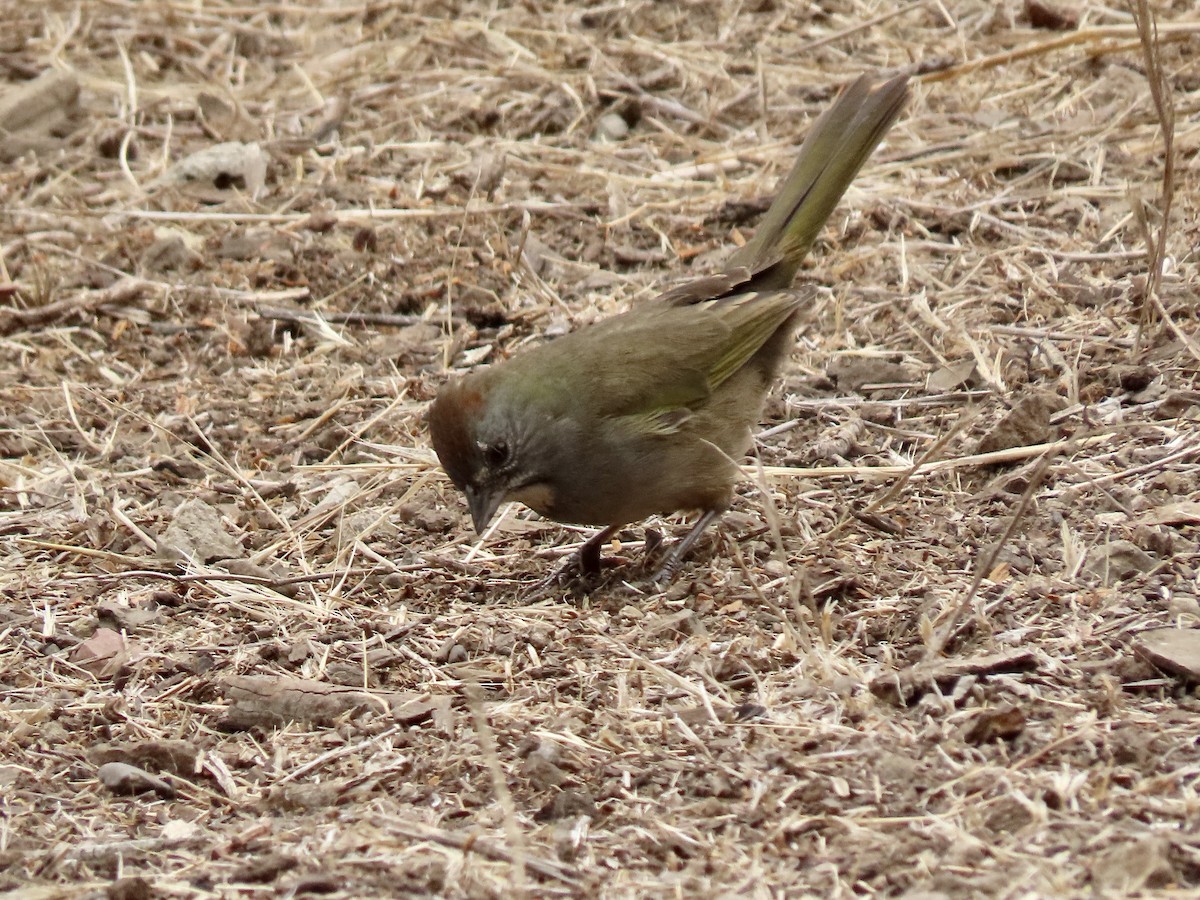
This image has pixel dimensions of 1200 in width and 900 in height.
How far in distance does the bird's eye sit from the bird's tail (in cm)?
151

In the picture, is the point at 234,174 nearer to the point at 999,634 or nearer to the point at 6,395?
the point at 6,395

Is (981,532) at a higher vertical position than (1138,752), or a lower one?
lower

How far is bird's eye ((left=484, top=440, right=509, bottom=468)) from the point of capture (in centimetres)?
515

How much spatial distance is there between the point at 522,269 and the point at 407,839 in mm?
4144

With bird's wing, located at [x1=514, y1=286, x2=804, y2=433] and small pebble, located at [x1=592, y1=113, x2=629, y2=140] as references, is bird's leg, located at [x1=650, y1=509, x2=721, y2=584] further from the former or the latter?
small pebble, located at [x1=592, y1=113, x2=629, y2=140]

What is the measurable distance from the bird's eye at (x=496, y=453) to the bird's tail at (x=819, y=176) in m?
1.51

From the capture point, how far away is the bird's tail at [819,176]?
20.4 feet

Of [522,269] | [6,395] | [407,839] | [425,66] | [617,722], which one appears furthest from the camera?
[425,66]

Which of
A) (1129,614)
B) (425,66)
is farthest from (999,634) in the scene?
(425,66)

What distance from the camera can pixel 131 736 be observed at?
14.5 feet

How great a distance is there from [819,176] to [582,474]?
5.77 feet

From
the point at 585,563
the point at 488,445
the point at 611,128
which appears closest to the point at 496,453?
the point at 488,445

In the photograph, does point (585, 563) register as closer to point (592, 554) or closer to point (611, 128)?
point (592, 554)

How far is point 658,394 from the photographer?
18.2 ft
